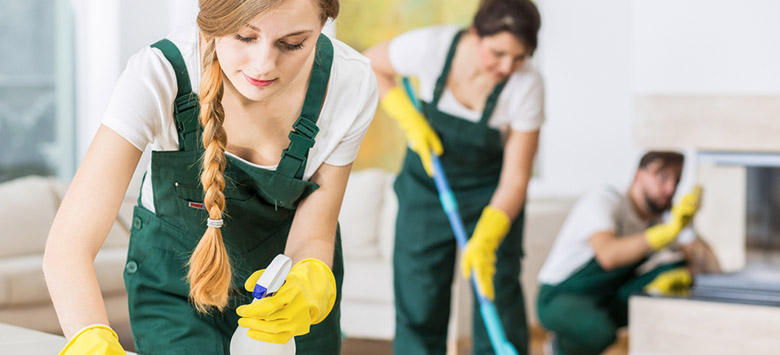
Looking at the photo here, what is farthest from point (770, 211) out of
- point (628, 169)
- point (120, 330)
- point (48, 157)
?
point (48, 157)

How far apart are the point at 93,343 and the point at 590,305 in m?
2.22

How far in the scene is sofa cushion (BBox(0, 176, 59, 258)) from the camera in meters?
3.23

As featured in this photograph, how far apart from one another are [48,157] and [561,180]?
260 cm

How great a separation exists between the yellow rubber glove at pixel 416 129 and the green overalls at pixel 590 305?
31.1 inches

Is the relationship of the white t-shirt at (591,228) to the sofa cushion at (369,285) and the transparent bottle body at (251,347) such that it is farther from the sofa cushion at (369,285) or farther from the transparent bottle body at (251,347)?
the transparent bottle body at (251,347)

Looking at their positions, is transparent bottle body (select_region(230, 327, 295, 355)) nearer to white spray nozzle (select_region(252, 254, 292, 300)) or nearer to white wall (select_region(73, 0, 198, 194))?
white spray nozzle (select_region(252, 254, 292, 300))

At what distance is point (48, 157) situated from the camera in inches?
164

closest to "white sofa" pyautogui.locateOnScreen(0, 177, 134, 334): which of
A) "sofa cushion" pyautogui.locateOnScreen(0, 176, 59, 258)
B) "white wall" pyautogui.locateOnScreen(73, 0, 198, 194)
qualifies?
"sofa cushion" pyautogui.locateOnScreen(0, 176, 59, 258)

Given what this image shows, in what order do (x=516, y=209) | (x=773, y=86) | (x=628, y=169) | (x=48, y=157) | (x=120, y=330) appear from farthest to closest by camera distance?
(x=48, y=157), (x=628, y=169), (x=120, y=330), (x=773, y=86), (x=516, y=209)

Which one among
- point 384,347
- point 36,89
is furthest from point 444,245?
point 36,89

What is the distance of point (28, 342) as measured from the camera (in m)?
1.06

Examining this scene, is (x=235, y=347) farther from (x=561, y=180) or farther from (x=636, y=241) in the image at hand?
(x=561, y=180)

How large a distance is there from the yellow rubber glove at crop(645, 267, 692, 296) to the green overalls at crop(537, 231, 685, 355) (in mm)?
17

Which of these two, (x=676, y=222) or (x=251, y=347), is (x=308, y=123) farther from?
(x=676, y=222)
